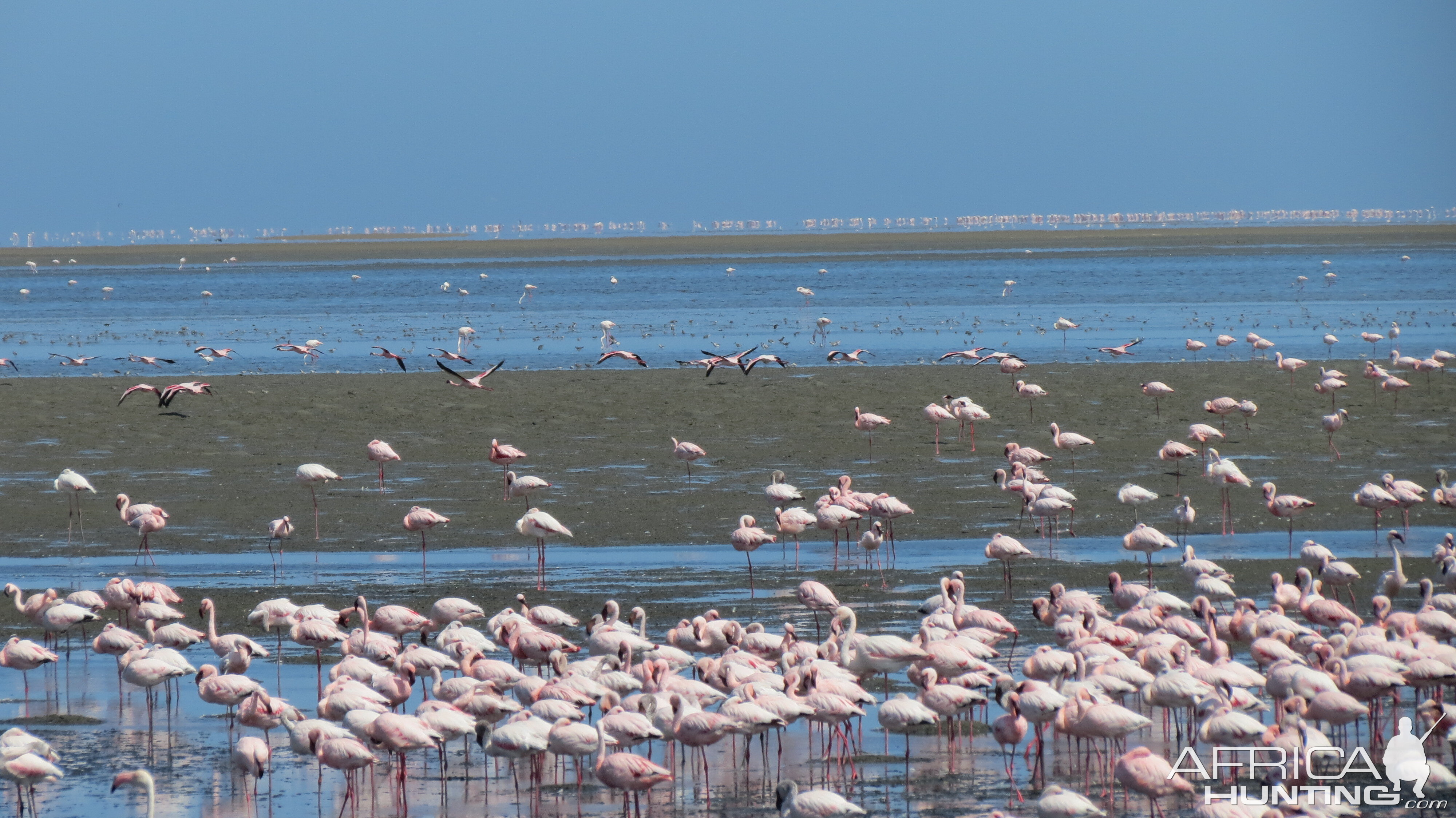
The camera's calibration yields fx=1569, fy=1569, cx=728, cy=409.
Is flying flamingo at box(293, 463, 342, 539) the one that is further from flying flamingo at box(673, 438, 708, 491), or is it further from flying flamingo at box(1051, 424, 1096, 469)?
flying flamingo at box(1051, 424, 1096, 469)

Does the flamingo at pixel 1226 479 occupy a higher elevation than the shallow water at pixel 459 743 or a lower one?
higher

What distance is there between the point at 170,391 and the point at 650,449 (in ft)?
24.1

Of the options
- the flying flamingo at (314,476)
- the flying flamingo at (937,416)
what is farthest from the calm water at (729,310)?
the flying flamingo at (314,476)

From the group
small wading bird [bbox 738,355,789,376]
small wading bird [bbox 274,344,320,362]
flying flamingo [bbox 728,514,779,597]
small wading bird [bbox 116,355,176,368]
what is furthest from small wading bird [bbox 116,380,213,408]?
flying flamingo [bbox 728,514,779,597]

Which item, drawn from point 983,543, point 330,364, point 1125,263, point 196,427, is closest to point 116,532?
point 196,427

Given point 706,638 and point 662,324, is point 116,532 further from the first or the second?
point 662,324

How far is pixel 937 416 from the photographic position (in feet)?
63.9

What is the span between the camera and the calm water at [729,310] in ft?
112

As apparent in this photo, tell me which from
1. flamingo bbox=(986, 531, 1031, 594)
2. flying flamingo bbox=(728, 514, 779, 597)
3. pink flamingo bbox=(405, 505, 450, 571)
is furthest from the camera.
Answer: pink flamingo bbox=(405, 505, 450, 571)

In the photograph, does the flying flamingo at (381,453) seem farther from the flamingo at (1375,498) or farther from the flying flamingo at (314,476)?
the flamingo at (1375,498)

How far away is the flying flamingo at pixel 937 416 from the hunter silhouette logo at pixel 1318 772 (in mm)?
11132

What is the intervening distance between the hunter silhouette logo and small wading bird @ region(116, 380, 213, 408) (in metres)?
17.7

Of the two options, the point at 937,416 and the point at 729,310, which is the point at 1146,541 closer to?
the point at 937,416

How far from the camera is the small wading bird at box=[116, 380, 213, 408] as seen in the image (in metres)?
22.4
